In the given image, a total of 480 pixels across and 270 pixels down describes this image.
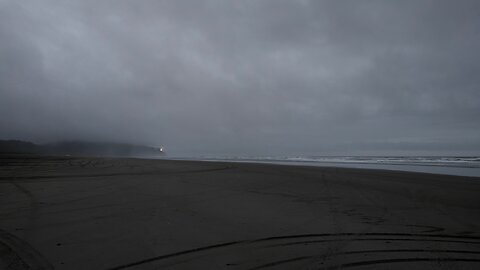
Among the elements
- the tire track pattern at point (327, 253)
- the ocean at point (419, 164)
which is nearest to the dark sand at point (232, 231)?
the tire track pattern at point (327, 253)

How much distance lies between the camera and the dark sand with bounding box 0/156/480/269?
5285 mm

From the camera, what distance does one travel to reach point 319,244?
6246mm

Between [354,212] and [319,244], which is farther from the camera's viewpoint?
[354,212]

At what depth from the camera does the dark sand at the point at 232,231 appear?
5.29 metres

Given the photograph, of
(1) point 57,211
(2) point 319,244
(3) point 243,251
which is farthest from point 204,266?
(1) point 57,211

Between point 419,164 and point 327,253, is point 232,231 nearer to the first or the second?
point 327,253

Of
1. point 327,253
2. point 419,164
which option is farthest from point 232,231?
point 419,164

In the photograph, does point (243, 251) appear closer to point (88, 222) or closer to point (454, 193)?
point (88, 222)

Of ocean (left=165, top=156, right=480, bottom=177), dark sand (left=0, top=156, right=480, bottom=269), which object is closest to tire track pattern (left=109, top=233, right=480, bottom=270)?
dark sand (left=0, top=156, right=480, bottom=269)

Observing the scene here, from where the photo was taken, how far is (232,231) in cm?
706

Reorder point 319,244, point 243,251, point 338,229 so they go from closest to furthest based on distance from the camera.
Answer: point 243,251
point 319,244
point 338,229

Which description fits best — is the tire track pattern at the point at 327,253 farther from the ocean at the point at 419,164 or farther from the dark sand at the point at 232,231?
the ocean at the point at 419,164

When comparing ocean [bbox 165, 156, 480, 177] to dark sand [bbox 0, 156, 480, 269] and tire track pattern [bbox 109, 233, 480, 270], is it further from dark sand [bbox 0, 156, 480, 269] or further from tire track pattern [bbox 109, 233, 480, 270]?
tire track pattern [bbox 109, 233, 480, 270]

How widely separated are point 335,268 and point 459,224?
202 inches
